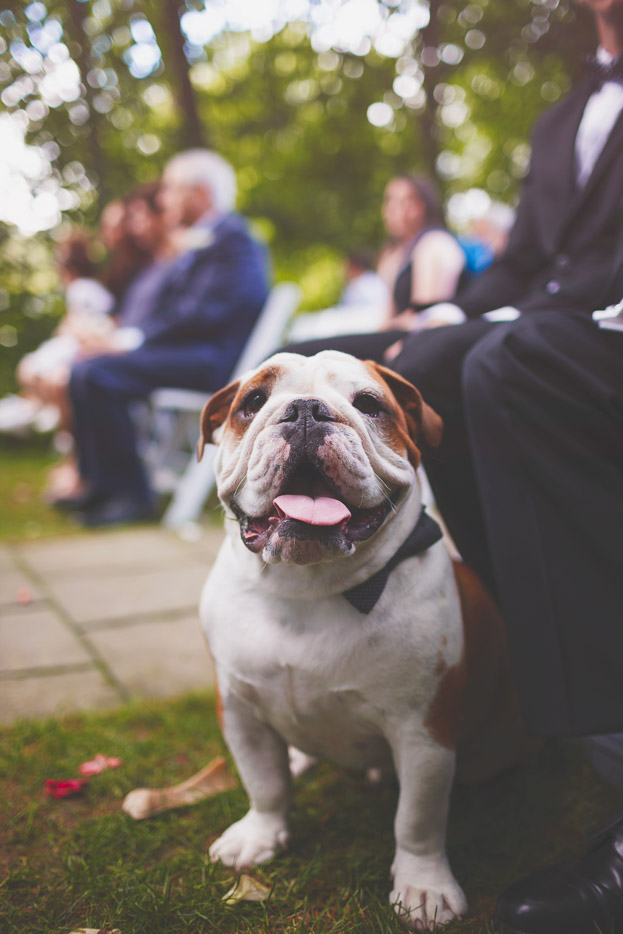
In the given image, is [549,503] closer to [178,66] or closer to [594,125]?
[594,125]

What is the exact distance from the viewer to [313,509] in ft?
4.92

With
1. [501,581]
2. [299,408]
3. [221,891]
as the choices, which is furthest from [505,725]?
[299,408]

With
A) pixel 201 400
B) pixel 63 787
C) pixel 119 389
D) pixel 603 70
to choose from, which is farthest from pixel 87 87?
pixel 63 787

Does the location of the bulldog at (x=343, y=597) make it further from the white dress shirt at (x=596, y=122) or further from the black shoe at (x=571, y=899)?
the white dress shirt at (x=596, y=122)

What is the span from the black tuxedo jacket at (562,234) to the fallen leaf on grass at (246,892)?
1680mm

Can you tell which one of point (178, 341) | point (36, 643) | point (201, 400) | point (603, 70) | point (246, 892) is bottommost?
point (36, 643)

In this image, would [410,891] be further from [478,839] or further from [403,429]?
[403,429]

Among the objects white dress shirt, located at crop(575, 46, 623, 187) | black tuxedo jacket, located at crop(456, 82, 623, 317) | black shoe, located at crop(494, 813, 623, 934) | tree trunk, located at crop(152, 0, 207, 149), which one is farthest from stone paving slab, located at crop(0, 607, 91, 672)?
tree trunk, located at crop(152, 0, 207, 149)

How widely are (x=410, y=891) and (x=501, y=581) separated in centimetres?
71

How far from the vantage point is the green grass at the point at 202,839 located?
1.58 metres

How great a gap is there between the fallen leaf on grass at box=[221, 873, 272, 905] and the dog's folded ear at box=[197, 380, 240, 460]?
3.18 ft

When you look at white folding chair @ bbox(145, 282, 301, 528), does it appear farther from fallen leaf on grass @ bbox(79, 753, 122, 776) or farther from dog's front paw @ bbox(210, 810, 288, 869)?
dog's front paw @ bbox(210, 810, 288, 869)

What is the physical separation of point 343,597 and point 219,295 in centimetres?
413

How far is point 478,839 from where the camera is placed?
1.90 metres
